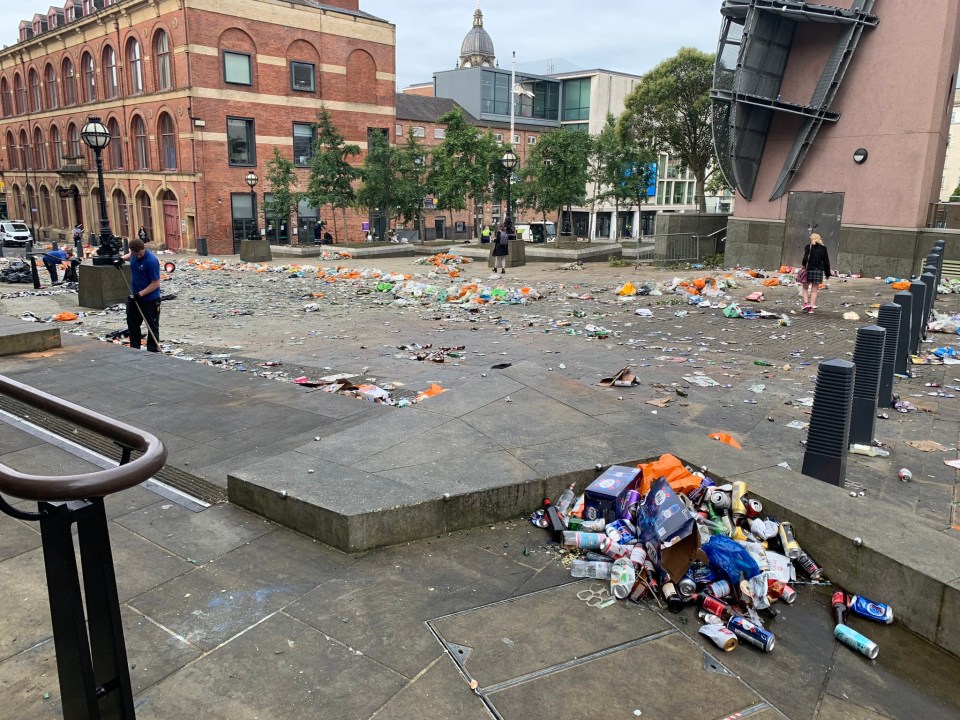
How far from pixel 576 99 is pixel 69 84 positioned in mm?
47485

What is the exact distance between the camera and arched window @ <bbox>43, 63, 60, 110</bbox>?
55.8m

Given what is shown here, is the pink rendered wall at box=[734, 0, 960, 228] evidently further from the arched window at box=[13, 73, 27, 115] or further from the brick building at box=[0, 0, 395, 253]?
the arched window at box=[13, 73, 27, 115]

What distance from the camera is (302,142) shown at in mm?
47812

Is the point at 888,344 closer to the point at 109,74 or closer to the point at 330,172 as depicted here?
the point at 330,172

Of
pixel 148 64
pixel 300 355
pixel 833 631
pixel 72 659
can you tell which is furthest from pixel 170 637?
pixel 148 64

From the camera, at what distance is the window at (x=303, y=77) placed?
46188 mm

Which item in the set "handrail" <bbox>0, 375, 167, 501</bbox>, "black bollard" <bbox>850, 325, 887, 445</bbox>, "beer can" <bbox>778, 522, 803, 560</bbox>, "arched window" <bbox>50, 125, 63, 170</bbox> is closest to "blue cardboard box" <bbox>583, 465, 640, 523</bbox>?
"beer can" <bbox>778, 522, 803, 560</bbox>

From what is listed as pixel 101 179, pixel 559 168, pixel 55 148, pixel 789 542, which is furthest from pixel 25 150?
pixel 789 542

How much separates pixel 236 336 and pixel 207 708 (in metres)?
11.7

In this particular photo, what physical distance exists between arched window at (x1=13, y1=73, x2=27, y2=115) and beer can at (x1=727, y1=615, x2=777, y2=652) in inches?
2919

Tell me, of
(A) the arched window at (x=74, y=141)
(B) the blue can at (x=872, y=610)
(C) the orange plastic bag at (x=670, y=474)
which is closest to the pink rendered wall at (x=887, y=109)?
(C) the orange plastic bag at (x=670, y=474)

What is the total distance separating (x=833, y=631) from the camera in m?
3.79

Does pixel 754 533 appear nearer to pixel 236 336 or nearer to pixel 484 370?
pixel 484 370

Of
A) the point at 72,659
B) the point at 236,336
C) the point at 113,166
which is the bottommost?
the point at 236,336
